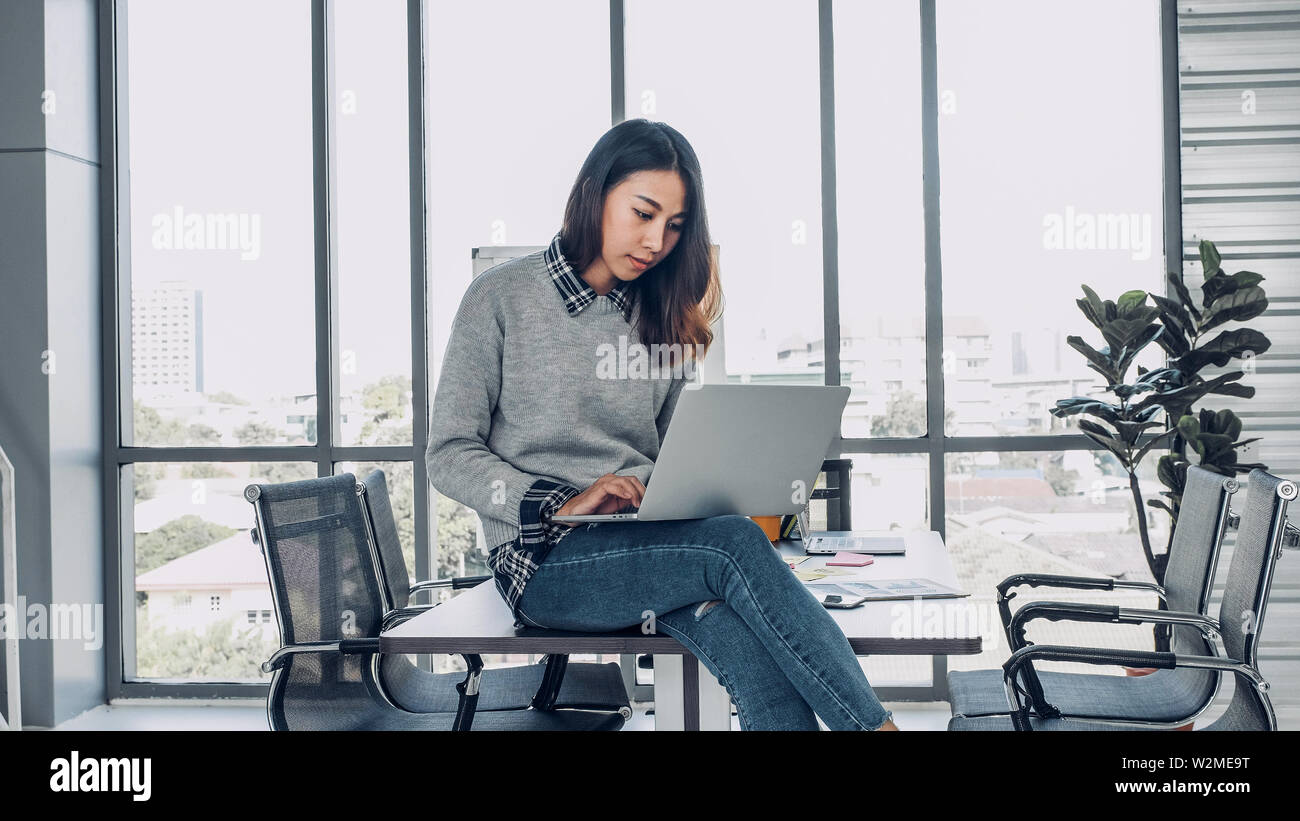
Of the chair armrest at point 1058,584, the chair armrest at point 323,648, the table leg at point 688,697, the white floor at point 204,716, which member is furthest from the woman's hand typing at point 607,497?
the white floor at point 204,716

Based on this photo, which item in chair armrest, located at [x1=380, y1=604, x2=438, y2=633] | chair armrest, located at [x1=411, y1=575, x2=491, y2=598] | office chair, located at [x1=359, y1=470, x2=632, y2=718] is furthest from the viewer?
chair armrest, located at [x1=411, y1=575, x2=491, y2=598]

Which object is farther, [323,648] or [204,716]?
[204,716]

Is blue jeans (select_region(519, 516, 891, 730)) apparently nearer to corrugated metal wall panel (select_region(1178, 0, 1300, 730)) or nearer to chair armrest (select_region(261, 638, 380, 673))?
chair armrest (select_region(261, 638, 380, 673))

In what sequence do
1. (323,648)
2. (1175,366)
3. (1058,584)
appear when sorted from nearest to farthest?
(323,648) < (1058,584) < (1175,366)

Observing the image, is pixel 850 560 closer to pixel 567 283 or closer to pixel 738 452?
pixel 738 452

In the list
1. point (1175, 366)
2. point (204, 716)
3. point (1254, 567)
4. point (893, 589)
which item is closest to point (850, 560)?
point (893, 589)

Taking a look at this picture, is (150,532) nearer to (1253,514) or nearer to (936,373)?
(936,373)

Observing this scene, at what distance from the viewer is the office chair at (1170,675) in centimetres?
200

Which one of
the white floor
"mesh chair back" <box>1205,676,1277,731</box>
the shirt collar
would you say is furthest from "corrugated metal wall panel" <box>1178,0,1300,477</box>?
the shirt collar

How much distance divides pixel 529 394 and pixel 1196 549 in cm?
153

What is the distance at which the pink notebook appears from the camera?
2094 mm

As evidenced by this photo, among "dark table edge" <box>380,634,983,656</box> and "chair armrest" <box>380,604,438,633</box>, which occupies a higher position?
"dark table edge" <box>380,634,983,656</box>

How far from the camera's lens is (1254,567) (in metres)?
1.86

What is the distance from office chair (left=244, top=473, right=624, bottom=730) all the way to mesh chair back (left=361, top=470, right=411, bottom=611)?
0.53ft
